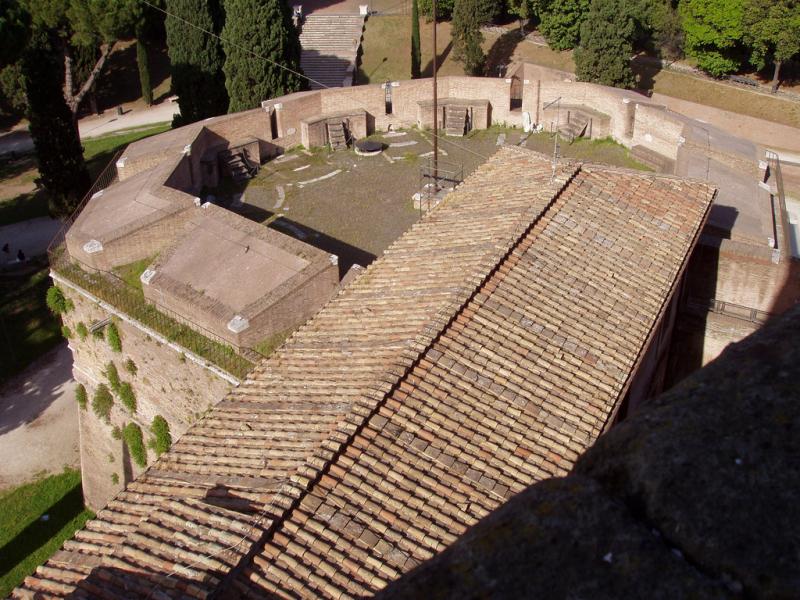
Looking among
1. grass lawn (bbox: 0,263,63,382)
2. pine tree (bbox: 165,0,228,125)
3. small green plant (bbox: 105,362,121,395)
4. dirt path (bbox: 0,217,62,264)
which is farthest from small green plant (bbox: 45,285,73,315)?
pine tree (bbox: 165,0,228,125)

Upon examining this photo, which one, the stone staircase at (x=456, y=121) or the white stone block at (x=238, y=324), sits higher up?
the stone staircase at (x=456, y=121)

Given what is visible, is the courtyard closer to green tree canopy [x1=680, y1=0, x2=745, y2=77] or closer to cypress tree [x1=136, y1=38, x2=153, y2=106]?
green tree canopy [x1=680, y1=0, x2=745, y2=77]

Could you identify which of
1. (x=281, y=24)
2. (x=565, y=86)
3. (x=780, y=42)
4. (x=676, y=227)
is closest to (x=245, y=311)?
(x=676, y=227)

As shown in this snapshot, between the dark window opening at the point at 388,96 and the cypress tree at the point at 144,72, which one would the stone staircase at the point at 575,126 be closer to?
the dark window opening at the point at 388,96

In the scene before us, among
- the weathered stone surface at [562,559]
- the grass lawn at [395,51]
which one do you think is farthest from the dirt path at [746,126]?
the weathered stone surface at [562,559]

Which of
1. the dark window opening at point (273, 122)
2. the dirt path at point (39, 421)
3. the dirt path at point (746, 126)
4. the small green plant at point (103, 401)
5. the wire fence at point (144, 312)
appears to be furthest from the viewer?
the dirt path at point (746, 126)

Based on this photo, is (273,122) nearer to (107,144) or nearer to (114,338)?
(114,338)

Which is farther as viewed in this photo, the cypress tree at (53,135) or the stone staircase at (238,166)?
the cypress tree at (53,135)
